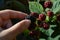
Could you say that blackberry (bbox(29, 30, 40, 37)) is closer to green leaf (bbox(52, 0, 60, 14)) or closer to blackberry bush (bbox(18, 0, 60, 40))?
blackberry bush (bbox(18, 0, 60, 40))

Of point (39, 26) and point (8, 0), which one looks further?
point (8, 0)

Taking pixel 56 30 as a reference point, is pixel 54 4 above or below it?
above

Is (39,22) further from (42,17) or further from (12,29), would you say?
(12,29)

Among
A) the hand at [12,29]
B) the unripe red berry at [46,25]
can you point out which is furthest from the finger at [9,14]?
the unripe red berry at [46,25]

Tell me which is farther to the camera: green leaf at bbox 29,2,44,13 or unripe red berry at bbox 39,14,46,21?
green leaf at bbox 29,2,44,13

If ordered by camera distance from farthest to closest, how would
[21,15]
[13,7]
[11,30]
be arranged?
[13,7] → [21,15] → [11,30]

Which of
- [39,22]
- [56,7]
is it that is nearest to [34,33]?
[39,22]

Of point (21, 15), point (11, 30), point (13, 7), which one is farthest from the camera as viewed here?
point (13, 7)

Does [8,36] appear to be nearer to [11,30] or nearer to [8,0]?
[11,30]

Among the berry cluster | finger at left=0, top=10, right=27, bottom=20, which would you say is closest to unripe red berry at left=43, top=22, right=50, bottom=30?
the berry cluster

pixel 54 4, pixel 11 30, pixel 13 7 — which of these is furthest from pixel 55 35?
pixel 13 7

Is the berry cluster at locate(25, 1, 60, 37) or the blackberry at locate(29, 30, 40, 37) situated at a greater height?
the berry cluster at locate(25, 1, 60, 37)
